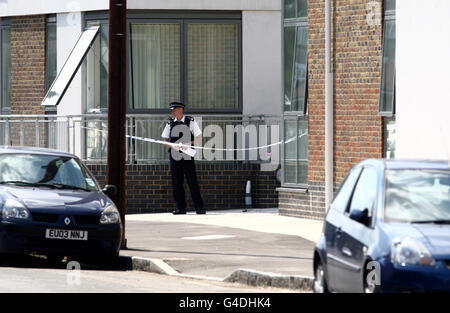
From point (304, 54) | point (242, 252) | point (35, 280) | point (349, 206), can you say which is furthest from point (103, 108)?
point (349, 206)

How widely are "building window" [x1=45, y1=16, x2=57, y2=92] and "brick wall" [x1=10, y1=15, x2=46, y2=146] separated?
88mm

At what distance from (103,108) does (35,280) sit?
1361 cm

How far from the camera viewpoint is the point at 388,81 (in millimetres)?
20203

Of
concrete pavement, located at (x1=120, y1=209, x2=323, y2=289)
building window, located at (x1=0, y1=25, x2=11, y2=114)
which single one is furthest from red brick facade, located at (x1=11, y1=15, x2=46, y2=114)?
concrete pavement, located at (x1=120, y1=209, x2=323, y2=289)

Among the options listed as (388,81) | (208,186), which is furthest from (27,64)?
(388,81)

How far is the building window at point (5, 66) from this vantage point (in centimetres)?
2933

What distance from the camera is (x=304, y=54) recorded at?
22.8m

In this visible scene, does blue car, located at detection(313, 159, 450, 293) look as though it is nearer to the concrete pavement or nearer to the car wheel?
the car wheel

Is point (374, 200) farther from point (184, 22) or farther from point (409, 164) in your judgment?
point (184, 22)

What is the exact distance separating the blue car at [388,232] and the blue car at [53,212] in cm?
466

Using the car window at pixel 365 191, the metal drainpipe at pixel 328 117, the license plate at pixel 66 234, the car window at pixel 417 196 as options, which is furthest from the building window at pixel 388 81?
the car window at pixel 417 196

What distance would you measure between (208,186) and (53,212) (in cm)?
1042

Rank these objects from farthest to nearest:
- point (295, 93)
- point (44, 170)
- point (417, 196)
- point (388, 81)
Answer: point (295, 93)
point (388, 81)
point (44, 170)
point (417, 196)

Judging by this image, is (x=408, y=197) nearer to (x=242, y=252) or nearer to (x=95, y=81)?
(x=242, y=252)
